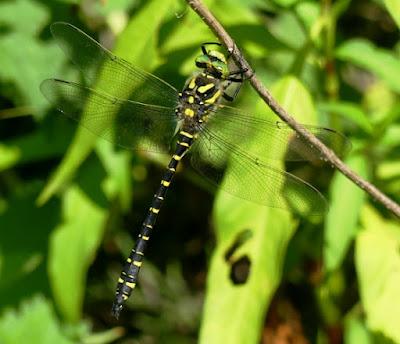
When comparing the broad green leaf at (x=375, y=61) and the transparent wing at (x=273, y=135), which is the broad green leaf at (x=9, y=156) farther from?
the broad green leaf at (x=375, y=61)

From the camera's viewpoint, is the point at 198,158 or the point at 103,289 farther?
the point at 103,289

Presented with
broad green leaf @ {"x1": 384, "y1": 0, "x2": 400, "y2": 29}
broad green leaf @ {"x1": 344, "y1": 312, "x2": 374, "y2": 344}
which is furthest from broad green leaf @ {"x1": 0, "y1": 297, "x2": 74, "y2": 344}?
broad green leaf @ {"x1": 384, "y1": 0, "x2": 400, "y2": 29}


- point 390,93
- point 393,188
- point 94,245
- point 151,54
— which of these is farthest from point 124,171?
point 390,93

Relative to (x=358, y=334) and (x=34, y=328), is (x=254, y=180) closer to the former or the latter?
(x=358, y=334)

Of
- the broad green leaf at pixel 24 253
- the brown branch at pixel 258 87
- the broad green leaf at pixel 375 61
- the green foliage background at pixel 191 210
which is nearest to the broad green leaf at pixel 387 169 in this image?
the green foliage background at pixel 191 210

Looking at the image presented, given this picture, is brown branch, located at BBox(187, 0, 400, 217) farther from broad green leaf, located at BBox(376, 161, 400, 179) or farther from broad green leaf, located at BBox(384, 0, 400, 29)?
broad green leaf, located at BBox(376, 161, 400, 179)

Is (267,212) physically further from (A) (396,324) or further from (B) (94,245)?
(B) (94,245)

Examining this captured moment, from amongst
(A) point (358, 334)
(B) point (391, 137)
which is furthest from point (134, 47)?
(A) point (358, 334)
